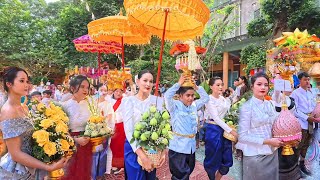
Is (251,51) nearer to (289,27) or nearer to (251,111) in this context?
(289,27)

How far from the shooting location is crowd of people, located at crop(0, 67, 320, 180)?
2.12m

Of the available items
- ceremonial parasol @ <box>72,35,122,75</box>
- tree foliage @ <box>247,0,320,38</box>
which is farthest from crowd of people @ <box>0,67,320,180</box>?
tree foliage @ <box>247,0,320,38</box>

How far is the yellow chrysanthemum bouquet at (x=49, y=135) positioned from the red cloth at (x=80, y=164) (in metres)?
1.19

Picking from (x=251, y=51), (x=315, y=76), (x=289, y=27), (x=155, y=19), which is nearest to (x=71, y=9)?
(x=251, y=51)

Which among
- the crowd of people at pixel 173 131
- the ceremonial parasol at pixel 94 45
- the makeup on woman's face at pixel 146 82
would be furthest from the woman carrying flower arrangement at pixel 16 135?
the ceremonial parasol at pixel 94 45

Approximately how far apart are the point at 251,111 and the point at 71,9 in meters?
15.8

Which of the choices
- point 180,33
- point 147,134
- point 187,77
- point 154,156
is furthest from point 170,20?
point 154,156

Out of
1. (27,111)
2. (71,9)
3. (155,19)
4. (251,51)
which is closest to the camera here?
(27,111)

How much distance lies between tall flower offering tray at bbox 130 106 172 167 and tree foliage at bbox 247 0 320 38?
10680 millimetres

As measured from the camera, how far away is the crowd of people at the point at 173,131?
6.95 ft

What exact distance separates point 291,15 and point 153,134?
1109cm

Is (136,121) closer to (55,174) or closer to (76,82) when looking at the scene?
(55,174)

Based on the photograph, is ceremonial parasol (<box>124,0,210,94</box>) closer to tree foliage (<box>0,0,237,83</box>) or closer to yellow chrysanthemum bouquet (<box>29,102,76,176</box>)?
yellow chrysanthemum bouquet (<box>29,102,76,176</box>)

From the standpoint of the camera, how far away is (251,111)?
2805 mm
